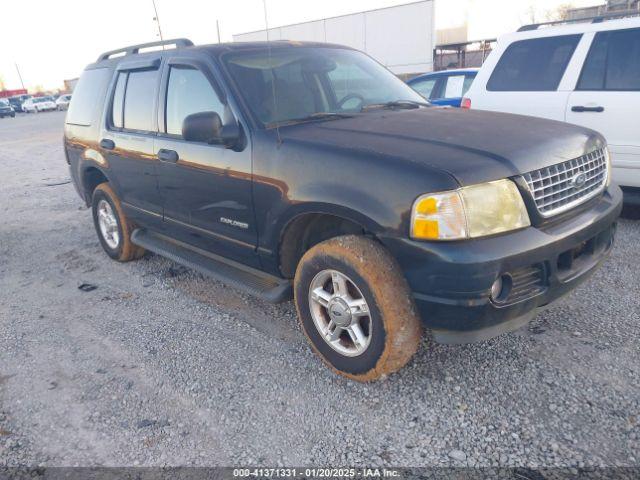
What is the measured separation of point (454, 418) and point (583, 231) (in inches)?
46.0

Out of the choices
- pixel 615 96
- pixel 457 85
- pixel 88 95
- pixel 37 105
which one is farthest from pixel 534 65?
Answer: pixel 37 105

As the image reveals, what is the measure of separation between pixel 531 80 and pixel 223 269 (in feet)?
12.5

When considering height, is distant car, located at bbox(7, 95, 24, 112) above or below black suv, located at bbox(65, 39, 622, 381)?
below

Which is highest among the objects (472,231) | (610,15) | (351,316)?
(610,15)

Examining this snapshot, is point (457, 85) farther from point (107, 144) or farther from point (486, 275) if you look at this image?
point (486, 275)

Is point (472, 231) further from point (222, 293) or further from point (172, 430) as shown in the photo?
point (222, 293)

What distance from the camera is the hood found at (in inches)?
91.4

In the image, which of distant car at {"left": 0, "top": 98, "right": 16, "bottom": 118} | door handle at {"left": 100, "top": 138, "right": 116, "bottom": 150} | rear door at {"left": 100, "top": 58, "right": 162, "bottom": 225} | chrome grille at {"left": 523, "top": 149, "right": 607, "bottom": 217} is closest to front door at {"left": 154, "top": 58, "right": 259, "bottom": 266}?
rear door at {"left": 100, "top": 58, "right": 162, "bottom": 225}

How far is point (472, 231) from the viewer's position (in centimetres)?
222

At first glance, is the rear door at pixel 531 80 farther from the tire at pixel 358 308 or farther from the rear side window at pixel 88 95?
the rear side window at pixel 88 95

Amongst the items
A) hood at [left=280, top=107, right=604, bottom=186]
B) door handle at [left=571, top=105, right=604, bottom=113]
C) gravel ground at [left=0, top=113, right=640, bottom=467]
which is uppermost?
hood at [left=280, top=107, right=604, bottom=186]

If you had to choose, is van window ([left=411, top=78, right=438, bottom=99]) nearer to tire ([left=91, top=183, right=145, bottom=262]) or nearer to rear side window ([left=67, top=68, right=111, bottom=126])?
rear side window ([left=67, top=68, right=111, bottom=126])

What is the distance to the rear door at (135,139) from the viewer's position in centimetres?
388

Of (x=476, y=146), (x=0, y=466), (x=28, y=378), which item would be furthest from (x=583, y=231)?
(x=28, y=378)
